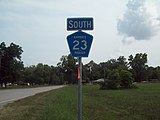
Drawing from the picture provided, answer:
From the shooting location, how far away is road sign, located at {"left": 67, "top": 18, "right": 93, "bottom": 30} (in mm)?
7676

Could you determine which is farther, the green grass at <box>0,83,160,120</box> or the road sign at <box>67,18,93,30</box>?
the green grass at <box>0,83,160,120</box>

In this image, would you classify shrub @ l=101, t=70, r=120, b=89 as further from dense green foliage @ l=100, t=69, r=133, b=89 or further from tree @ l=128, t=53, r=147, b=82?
tree @ l=128, t=53, r=147, b=82

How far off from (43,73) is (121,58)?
2060 inches

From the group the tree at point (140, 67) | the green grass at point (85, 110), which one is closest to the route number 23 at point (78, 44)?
the green grass at point (85, 110)

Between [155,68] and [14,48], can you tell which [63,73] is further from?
[14,48]

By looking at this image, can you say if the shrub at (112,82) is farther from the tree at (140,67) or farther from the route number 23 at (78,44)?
the tree at (140,67)

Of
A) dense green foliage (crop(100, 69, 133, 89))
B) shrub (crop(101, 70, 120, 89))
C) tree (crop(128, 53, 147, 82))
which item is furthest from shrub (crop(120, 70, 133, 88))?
tree (crop(128, 53, 147, 82))

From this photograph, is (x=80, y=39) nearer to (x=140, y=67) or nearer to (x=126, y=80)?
(x=126, y=80)

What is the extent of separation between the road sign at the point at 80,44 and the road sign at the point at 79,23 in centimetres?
16

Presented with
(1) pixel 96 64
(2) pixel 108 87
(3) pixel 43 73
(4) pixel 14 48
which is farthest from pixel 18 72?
(1) pixel 96 64

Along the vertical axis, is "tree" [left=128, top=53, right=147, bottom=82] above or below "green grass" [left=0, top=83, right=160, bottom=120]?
above

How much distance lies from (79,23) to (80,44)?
0.51 metres

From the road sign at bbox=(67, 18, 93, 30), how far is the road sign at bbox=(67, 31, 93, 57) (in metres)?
0.16

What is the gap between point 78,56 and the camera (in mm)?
7656
